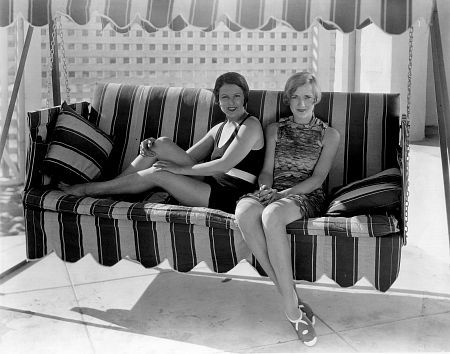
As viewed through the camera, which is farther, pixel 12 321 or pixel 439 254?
pixel 439 254

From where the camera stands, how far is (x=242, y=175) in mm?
3211

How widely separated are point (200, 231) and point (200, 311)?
0.39 metres

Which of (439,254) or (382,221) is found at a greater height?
(382,221)

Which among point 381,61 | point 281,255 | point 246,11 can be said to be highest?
point 246,11

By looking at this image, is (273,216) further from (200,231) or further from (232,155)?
(232,155)

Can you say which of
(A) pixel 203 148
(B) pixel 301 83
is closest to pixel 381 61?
(A) pixel 203 148

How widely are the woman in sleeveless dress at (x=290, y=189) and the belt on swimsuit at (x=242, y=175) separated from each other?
7 cm

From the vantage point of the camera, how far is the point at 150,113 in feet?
12.5

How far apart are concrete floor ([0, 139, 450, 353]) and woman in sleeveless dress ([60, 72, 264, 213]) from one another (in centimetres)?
48

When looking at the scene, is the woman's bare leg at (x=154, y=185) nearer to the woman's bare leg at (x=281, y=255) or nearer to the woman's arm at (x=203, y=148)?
the woman's arm at (x=203, y=148)

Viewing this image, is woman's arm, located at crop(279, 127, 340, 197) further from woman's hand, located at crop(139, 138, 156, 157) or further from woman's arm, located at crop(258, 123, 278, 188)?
woman's hand, located at crop(139, 138, 156, 157)

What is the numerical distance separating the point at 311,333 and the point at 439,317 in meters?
0.66

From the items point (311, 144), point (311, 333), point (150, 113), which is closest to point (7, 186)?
point (150, 113)

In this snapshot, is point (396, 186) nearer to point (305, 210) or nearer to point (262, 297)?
point (305, 210)
